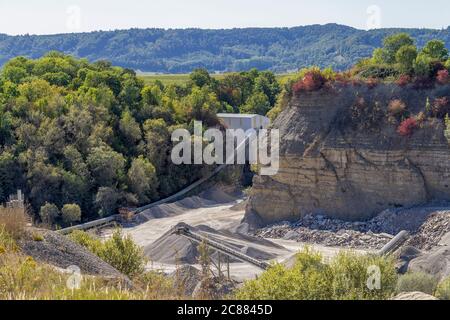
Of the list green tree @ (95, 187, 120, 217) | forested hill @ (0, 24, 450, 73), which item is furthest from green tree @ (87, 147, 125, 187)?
forested hill @ (0, 24, 450, 73)

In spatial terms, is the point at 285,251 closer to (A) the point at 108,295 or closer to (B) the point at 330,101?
(B) the point at 330,101

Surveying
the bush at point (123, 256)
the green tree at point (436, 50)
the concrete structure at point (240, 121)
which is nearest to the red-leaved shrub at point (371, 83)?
the green tree at point (436, 50)

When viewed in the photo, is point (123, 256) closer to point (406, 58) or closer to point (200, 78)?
point (406, 58)

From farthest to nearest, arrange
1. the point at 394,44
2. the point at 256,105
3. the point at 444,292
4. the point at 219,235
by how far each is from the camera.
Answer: the point at 256,105, the point at 394,44, the point at 219,235, the point at 444,292

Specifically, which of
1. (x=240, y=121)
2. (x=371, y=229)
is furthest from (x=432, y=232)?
(x=240, y=121)

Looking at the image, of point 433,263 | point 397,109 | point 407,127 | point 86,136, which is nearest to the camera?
point 433,263
